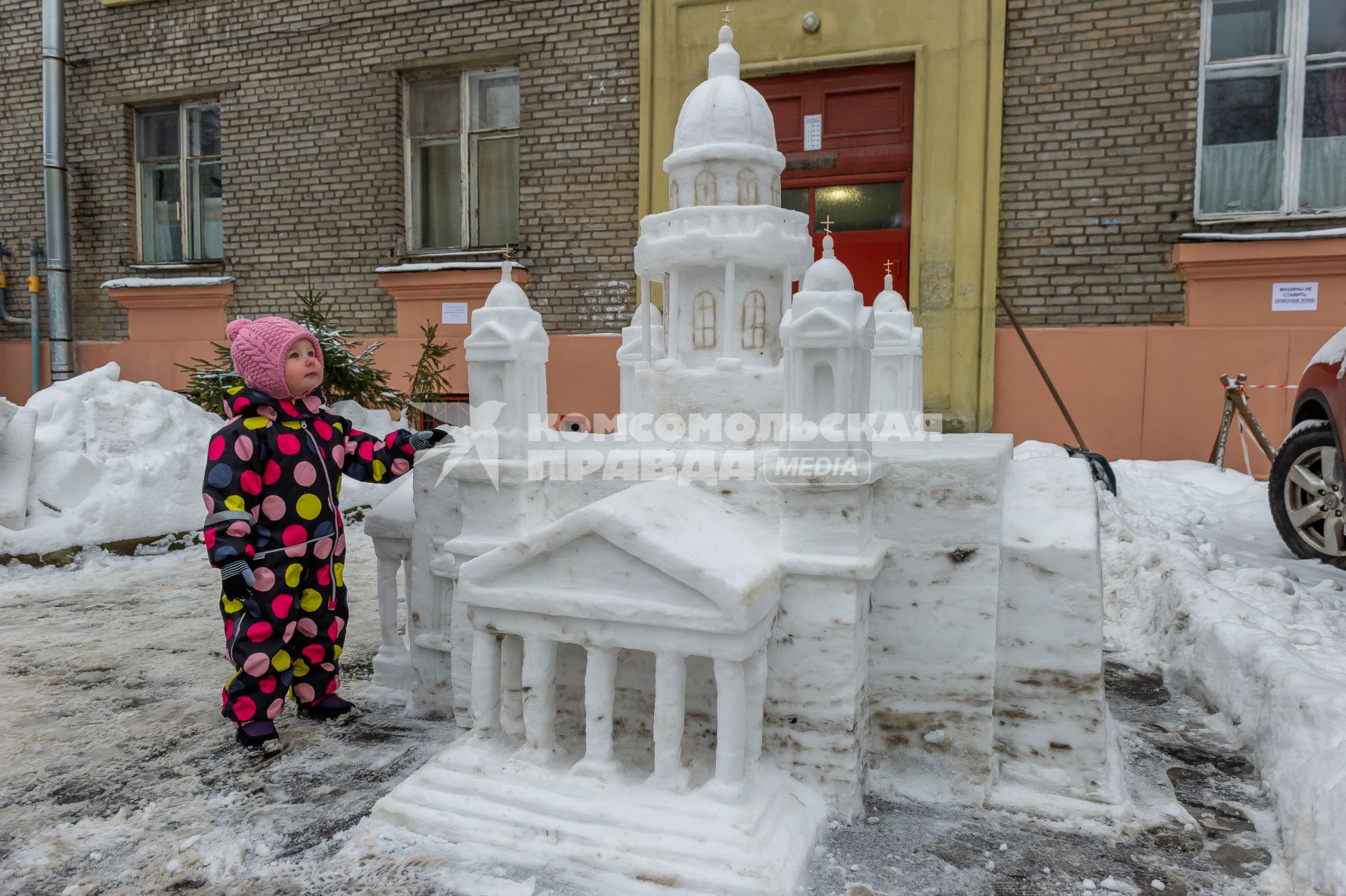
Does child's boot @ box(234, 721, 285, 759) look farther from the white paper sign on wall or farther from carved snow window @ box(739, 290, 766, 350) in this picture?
the white paper sign on wall

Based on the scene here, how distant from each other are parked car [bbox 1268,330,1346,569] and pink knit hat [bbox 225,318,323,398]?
496cm

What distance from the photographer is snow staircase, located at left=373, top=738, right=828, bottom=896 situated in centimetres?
204

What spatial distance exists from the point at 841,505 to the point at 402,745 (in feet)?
5.73

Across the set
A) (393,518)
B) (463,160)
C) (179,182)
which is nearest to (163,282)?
(179,182)

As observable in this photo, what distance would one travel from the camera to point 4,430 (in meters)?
5.51

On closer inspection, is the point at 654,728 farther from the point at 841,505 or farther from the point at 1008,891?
the point at 1008,891

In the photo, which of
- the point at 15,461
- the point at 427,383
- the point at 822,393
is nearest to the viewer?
the point at 822,393

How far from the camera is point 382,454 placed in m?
3.04

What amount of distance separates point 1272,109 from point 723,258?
6342mm

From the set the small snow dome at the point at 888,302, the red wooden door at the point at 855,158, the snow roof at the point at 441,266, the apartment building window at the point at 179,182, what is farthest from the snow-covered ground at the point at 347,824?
the apartment building window at the point at 179,182

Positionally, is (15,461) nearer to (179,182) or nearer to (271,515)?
(271,515)

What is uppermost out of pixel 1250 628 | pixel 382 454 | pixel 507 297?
pixel 507 297

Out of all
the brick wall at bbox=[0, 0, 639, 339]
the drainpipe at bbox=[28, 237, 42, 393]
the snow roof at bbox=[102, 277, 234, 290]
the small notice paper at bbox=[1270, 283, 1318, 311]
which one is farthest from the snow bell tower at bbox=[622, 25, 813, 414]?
the drainpipe at bbox=[28, 237, 42, 393]

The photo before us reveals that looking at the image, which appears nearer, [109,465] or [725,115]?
[725,115]
